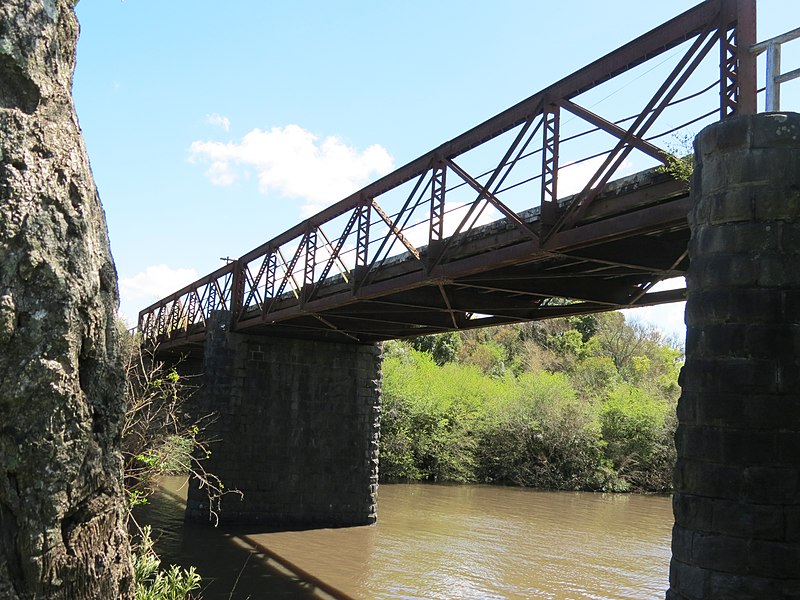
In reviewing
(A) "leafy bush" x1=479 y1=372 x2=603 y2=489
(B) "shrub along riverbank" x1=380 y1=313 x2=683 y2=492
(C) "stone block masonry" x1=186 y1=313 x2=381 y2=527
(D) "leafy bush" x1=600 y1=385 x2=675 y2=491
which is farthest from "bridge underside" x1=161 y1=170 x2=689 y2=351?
(D) "leafy bush" x1=600 y1=385 x2=675 y2=491

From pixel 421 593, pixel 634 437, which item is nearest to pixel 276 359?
pixel 421 593

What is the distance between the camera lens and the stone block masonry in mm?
19781

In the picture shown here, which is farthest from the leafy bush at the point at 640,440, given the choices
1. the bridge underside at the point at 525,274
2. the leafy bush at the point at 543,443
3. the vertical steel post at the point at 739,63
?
the vertical steel post at the point at 739,63

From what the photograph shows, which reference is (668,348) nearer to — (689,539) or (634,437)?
(634,437)

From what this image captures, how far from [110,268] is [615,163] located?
20.8ft

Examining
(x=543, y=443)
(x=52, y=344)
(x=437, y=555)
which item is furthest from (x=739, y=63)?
(x=543, y=443)

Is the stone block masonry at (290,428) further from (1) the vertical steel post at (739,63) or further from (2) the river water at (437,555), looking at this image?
(1) the vertical steel post at (739,63)

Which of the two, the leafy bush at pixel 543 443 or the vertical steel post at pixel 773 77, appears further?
the leafy bush at pixel 543 443

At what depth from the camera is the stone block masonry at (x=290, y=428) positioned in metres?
19.8

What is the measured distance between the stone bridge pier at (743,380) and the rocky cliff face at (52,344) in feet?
13.1

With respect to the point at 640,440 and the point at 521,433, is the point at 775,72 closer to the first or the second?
the point at 521,433

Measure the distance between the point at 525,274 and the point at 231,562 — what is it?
29.3 feet

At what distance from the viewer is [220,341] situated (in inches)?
805

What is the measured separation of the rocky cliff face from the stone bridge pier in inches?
157
